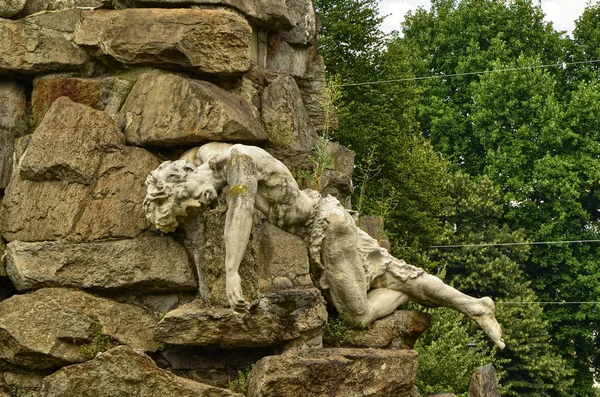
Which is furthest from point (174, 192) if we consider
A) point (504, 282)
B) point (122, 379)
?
point (504, 282)

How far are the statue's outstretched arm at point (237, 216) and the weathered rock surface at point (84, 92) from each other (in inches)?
53.1

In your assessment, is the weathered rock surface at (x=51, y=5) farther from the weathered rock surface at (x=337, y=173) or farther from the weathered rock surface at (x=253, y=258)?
the weathered rock surface at (x=337, y=173)

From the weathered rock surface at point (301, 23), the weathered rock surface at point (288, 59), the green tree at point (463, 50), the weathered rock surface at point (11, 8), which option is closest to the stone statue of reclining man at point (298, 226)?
the weathered rock surface at point (288, 59)

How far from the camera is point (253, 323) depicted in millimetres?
7480

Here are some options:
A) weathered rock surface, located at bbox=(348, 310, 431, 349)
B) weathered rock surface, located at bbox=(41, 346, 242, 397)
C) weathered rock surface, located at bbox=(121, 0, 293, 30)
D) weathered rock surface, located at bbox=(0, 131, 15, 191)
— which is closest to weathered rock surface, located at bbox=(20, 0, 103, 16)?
weathered rock surface, located at bbox=(121, 0, 293, 30)

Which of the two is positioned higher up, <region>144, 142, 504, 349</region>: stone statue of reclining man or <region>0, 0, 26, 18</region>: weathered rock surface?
<region>0, 0, 26, 18</region>: weathered rock surface

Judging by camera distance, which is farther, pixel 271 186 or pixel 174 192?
pixel 271 186

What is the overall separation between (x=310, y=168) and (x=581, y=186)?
760 inches

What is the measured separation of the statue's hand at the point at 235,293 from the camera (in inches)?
286

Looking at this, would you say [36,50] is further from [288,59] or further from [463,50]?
[463,50]

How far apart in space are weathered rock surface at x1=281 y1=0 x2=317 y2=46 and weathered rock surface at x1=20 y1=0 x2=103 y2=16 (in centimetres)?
176

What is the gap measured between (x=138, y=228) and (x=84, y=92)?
1283mm

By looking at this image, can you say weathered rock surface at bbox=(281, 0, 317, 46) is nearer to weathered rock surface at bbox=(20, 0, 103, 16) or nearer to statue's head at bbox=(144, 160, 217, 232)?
weathered rock surface at bbox=(20, 0, 103, 16)

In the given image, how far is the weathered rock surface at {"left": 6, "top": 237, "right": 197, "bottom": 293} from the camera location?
25.7ft
